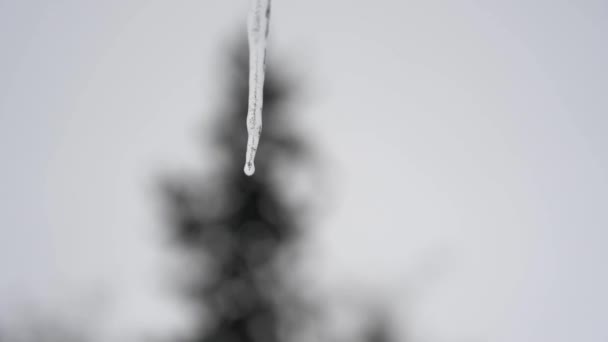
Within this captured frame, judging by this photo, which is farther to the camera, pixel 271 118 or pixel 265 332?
pixel 271 118

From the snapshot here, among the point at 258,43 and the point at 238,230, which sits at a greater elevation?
the point at 238,230

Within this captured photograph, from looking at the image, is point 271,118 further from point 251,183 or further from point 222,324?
point 222,324

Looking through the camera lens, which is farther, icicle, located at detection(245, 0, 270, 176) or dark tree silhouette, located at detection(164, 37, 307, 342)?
dark tree silhouette, located at detection(164, 37, 307, 342)

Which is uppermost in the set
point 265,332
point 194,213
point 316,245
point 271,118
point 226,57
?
point 226,57

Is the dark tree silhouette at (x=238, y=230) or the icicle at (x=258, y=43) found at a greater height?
the dark tree silhouette at (x=238, y=230)

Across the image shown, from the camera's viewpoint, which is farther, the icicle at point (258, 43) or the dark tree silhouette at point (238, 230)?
the dark tree silhouette at point (238, 230)

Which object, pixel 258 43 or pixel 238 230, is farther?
pixel 238 230

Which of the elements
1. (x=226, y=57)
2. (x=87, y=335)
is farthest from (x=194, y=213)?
(x=226, y=57)

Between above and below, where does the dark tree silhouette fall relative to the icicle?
above

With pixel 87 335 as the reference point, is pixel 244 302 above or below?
above

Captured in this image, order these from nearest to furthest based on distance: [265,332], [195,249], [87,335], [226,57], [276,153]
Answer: [87,335], [265,332], [195,249], [276,153], [226,57]

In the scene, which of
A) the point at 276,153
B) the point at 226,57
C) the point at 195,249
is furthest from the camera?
the point at 226,57
